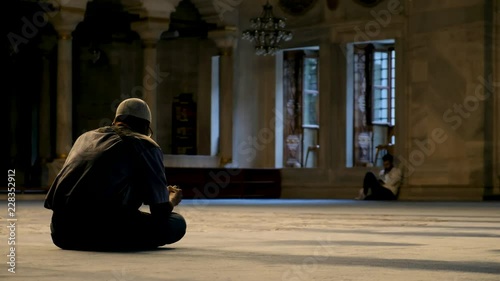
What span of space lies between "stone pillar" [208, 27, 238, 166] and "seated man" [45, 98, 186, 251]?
635 inches

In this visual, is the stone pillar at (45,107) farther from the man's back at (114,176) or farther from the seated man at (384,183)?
the man's back at (114,176)

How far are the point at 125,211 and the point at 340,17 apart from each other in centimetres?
1593

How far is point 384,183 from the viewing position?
19828 mm

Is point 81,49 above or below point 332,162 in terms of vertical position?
above

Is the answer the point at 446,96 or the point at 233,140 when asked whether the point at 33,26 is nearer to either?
the point at 233,140

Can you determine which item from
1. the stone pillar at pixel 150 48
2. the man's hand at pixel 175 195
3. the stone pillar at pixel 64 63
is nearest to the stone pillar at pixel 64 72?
the stone pillar at pixel 64 63

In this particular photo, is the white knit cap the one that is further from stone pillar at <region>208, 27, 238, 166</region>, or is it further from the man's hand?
stone pillar at <region>208, 27, 238, 166</region>

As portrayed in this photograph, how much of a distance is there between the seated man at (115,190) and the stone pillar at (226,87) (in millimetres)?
16128

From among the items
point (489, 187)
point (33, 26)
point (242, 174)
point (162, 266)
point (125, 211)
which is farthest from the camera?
point (33, 26)

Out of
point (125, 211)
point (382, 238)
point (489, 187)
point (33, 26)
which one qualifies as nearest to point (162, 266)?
point (125, 211)

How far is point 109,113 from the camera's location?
954 inches

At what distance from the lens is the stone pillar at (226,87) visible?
73.2 feet

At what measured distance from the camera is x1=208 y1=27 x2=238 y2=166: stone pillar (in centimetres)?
2231

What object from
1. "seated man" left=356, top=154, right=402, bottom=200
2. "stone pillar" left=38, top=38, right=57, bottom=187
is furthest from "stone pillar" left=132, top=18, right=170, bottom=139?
"seated man" left=356, top=154, right=402, bottom=200
